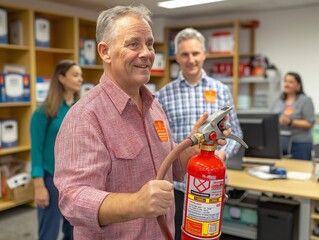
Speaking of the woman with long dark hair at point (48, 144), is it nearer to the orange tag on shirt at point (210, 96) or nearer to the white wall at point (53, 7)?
the orange tag on shirt at point (210, 96)

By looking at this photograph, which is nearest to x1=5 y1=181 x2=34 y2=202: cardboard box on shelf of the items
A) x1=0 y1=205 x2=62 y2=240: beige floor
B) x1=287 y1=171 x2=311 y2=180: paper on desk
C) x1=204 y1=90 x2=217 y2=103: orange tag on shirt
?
x1=0 y1=205 x2=62 y2=240: beige floor

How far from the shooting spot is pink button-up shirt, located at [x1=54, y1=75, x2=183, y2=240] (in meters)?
0.85

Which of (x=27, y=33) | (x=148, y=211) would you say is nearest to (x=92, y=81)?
(x=27, y=33)

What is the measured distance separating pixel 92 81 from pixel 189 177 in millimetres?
4305

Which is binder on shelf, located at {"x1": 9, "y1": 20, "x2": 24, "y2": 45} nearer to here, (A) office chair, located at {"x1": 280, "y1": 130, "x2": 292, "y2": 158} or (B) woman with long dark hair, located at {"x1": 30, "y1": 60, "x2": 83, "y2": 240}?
(B) woman with long dark hair, located at {"x1": 30, "y1": 60, "x2": 83, "y2": 240}

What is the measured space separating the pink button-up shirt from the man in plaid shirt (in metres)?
0.89

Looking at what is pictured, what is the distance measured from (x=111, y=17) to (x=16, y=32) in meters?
3.28

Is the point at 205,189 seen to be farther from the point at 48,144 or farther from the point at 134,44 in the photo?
the point at 48,144

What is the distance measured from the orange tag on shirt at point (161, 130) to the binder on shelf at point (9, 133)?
2.95 m

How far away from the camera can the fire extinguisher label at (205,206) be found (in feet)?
2.90

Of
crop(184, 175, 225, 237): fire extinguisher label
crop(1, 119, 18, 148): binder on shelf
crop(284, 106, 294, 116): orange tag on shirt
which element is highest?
crop(284, 106, 294, 116): orange tag on shirt

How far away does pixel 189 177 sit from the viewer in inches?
36.4

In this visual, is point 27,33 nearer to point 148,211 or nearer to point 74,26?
point 74,26

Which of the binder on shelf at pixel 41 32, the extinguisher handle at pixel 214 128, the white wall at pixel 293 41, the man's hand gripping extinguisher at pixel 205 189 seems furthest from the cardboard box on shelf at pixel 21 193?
the white wall at pixel 293 41
